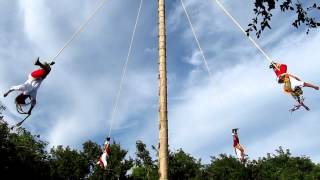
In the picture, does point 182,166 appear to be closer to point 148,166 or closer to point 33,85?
point 148,166

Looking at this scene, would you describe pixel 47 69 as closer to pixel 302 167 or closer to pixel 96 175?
pixel 96 175

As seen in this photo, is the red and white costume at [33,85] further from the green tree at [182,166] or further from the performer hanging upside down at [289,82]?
the green tree at [182,166]

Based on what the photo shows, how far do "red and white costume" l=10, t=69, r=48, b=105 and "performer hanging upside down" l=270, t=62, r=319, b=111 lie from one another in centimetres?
610

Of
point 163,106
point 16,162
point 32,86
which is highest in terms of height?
point 16,162

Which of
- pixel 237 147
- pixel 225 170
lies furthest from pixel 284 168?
pixel 237 147

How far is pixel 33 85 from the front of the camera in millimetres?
12312

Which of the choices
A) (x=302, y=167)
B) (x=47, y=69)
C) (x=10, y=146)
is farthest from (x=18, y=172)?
(x=302, y=167)

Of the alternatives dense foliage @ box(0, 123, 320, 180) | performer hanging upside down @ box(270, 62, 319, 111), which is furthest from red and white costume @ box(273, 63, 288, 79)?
dense foliage @ box(0, 123, 320, 180)

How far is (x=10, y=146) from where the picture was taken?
50.7 m

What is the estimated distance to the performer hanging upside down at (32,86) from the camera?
12.0m

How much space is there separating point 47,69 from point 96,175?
64.8 m

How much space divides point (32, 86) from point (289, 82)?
6816 millimetres

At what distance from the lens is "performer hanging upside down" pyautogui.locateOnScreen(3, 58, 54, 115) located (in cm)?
1202

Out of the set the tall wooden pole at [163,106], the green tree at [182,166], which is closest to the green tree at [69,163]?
the green tree at [182,166]
